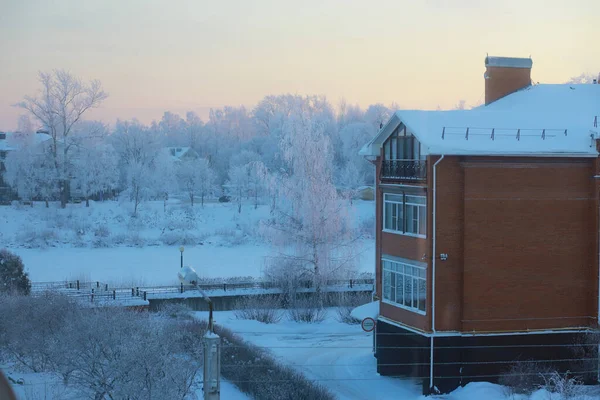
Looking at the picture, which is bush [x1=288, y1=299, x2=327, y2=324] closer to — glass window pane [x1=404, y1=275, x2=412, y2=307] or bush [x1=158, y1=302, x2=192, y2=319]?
bush [x1=158, y1=302, x2=192, y2=319]

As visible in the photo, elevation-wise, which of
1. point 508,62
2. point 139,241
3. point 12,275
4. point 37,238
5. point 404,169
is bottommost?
point 139,241

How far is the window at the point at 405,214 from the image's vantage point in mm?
16031

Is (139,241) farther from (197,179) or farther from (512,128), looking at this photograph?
(512,128)

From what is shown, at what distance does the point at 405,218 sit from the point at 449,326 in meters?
2.77

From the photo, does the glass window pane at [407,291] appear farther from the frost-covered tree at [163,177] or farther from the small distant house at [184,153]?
the small distant house at [184,153]

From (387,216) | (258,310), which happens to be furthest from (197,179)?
(387,216)

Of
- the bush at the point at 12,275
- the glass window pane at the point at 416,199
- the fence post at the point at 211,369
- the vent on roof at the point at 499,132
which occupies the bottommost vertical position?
the bush at the point at 12,275

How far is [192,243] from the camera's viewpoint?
42719 millimetres

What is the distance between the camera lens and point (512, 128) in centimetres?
1619

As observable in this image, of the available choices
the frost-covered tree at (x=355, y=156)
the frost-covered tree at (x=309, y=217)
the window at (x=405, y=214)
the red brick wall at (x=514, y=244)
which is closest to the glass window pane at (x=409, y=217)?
the window at (x=405, y=214)

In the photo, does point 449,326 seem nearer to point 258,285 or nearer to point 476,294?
point 476,294

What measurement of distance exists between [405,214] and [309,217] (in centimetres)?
1303

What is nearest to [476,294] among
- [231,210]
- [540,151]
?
[540,151]

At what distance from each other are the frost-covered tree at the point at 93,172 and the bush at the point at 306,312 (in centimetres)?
2999
